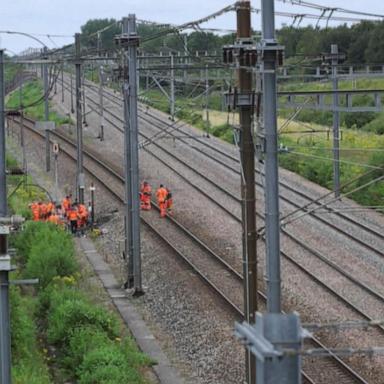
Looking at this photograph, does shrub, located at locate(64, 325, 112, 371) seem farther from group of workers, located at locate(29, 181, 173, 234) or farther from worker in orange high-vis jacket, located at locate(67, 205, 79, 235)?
worker in orange high-vis jacket, located at locate(67, 205, 79, 235)

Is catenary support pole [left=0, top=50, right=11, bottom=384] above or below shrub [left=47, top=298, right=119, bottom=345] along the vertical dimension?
above

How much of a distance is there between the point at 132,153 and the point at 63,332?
229 inches

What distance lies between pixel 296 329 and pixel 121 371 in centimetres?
900

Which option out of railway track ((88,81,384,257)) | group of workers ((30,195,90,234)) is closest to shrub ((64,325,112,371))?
railway track ((88,81,384,257))

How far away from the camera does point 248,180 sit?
12.1 meters

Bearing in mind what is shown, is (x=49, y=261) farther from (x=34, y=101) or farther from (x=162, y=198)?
(x=34, y=101)

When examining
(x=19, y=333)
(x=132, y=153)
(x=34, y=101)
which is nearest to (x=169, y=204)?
(x=132, y=153)

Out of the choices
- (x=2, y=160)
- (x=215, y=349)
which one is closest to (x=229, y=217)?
(x=215, y=349)

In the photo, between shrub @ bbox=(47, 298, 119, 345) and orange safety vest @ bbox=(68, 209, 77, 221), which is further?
orange safety vest @ bbox=(68, 209, 77, 221)

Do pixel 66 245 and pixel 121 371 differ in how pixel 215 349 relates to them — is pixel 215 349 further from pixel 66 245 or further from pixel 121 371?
pixel 66 245

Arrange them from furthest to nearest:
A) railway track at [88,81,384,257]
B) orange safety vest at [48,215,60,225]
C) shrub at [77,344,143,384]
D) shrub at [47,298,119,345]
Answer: orange safety vest at [48,215,60,225] < railway track at [88,81,384,257] < shrub at [47,298,119,345] < shrub at [77,344,143,384]

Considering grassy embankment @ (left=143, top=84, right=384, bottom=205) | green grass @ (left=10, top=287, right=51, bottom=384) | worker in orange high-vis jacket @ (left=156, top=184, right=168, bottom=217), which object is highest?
grassy embankment @ (left=143, top=84, right=384, bottom=205)

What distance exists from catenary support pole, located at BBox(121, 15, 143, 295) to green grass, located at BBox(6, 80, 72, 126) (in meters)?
20.9

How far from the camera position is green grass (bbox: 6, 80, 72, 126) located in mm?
55394
